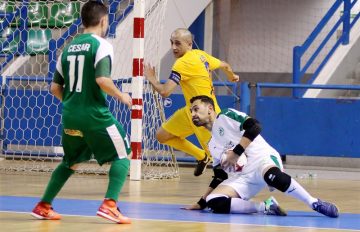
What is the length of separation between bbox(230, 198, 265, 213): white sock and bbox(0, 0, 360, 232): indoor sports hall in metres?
0.06

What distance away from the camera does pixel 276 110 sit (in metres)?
14.4

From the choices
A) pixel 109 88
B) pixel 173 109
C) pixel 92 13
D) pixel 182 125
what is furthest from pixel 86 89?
pixel 173 109

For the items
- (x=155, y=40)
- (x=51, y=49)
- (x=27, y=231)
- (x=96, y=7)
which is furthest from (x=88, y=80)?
(x=51, y=49)

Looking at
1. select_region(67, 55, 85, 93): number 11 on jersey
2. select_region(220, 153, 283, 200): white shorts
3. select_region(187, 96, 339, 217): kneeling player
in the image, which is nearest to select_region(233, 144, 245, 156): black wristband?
select_region(187, 96, 339, 217): kneeling player

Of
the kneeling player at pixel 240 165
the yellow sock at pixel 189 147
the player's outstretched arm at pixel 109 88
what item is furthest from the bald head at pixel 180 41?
the player's outstretched arm at pixel 109 88

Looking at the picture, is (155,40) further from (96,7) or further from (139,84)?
(96,7)

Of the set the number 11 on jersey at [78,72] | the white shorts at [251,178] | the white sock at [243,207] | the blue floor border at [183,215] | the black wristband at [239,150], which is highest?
the number 11 on jersey at [78,72]

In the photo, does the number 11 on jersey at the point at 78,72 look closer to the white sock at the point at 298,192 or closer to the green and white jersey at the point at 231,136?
the green and white jersey at the point at 231,136

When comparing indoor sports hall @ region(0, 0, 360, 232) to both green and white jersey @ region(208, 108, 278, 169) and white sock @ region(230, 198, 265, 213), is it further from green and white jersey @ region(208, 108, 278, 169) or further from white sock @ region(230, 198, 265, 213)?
green and white jersey @ region(208, 108, 278, 169)

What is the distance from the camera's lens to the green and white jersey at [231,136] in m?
8.16

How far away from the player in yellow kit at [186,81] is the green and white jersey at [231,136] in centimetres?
158

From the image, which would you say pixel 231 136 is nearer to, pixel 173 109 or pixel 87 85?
pixel 87 85

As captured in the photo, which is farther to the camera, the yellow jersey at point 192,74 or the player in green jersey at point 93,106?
the yellow jersey at point 192,74

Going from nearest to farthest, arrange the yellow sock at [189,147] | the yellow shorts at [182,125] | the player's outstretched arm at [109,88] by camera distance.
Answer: the player's outstretched arm at [109,88], the yellow shorts at [182,125], the yellow sock at [189,147]
